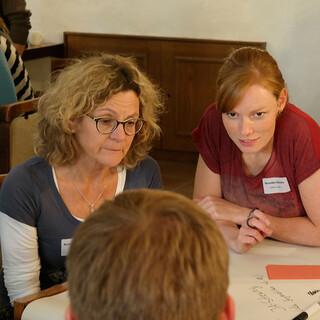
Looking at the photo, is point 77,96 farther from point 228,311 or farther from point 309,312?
point 228,311

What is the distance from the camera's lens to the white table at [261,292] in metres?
1.41

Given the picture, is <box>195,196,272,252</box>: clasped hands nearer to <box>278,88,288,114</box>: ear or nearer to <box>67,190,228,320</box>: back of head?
<box>278,88,288,114</box>: ear

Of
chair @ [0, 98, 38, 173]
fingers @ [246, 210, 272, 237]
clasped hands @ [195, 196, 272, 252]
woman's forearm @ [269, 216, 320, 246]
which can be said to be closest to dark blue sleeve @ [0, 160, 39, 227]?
clasped hands @ [195, 196, 272, 252]

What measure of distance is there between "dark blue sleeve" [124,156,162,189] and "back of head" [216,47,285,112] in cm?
27

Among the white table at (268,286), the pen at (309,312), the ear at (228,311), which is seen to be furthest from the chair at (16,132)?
the ear at (228,311)

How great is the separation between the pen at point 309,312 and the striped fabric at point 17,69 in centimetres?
212

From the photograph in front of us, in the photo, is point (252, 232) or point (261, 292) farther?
point (252, 232)

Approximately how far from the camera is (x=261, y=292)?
151 centimetres

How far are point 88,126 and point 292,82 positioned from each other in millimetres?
3135

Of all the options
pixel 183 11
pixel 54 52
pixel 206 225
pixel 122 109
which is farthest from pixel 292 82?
pixel 206 225

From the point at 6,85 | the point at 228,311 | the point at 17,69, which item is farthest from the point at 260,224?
the point at 17,69

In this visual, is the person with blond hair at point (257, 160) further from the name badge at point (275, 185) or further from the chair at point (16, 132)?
the chair at point (16, 132)

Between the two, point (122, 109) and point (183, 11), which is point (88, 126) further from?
point (183, 11)

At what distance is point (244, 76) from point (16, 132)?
114 cm
